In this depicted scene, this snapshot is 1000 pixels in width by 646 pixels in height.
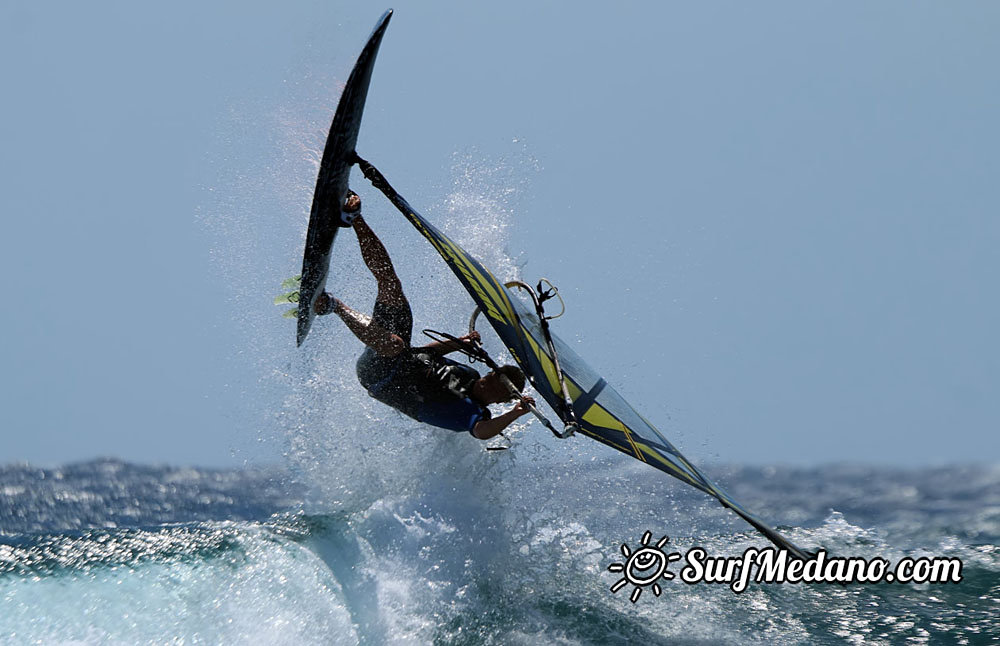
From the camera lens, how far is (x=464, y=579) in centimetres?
693

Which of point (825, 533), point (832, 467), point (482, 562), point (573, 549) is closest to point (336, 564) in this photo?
point (482, 562)

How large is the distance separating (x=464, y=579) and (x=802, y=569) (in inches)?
115

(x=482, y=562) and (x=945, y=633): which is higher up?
(x=945, y=633)

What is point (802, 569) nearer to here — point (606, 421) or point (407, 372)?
point (606, 421)

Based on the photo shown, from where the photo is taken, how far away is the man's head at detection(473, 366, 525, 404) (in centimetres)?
693

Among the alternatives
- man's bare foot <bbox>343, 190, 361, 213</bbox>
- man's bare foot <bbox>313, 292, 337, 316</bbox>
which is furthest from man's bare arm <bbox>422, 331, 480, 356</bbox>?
man's bare foot <bbox>343, 190, 361, 213</bbox>

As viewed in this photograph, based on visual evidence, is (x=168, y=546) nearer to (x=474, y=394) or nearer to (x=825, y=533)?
(x=474, y=394)

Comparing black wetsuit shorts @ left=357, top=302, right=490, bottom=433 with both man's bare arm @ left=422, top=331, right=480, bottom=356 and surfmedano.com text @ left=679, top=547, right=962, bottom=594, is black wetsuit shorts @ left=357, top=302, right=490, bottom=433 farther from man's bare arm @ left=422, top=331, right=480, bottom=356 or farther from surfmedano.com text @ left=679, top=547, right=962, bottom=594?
surfmedano.com text @ left=679, top=547, right=962, bottom=594

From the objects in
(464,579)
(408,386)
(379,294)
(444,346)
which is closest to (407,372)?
(408,386)

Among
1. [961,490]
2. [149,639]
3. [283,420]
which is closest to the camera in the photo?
[149,639]

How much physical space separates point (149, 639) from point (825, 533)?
7.12 meters

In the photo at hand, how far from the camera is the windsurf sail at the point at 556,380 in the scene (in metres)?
6.01

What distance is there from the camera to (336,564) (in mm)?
6738

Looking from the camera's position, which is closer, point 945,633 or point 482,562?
point 945,633
